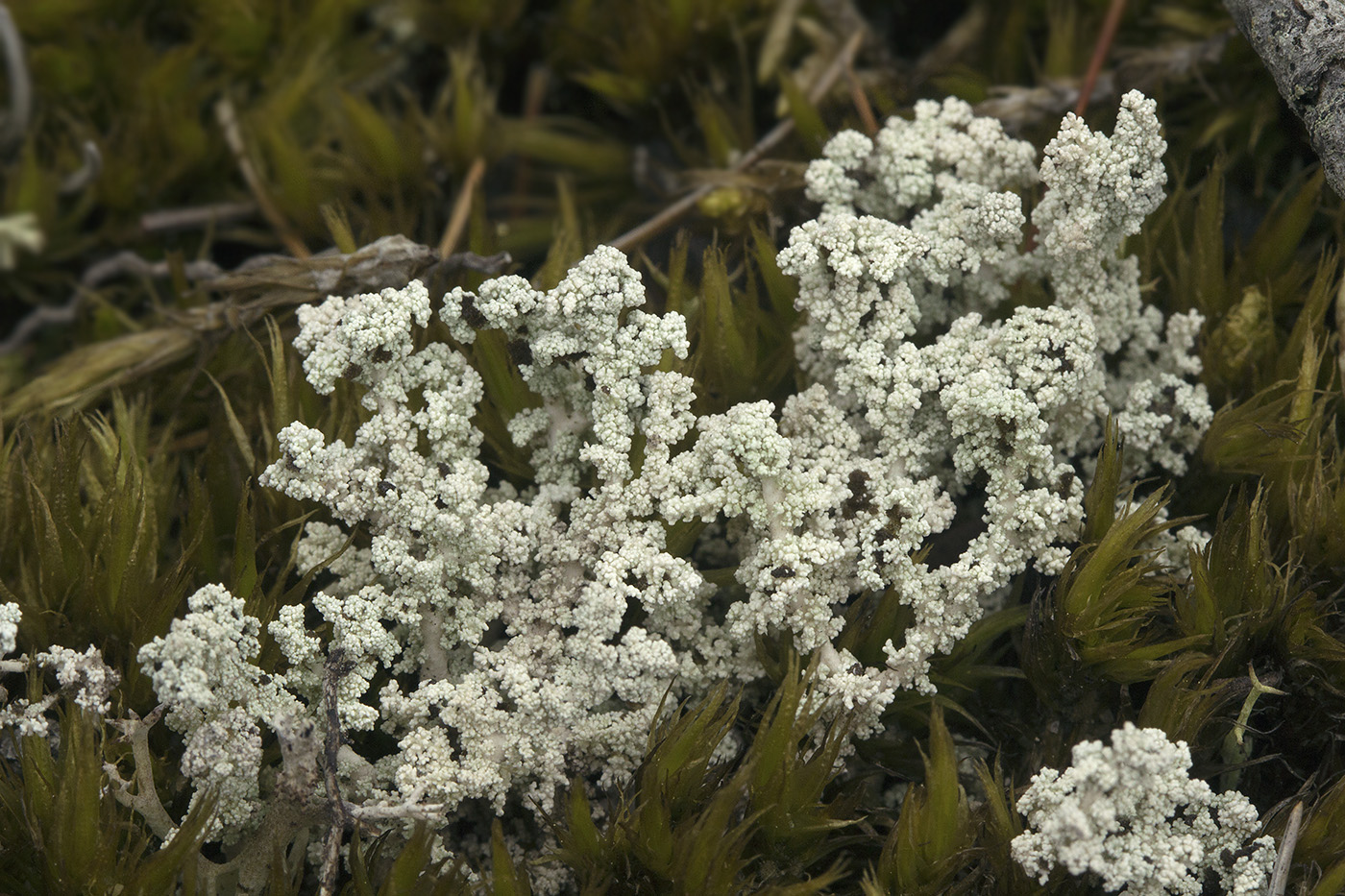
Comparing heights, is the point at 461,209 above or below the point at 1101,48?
above

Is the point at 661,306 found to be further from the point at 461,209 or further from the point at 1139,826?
the point at 1139,826

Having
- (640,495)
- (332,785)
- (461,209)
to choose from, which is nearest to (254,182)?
(461,209)

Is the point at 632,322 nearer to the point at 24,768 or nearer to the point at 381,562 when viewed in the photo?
the point at 381,562

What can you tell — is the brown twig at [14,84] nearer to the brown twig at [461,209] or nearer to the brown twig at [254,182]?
the brown twig at [254,182]

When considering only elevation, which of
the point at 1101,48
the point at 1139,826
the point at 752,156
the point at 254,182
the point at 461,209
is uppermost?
the point at 254,182

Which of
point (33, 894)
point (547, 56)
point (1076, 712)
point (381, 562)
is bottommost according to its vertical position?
point (1076, 712)

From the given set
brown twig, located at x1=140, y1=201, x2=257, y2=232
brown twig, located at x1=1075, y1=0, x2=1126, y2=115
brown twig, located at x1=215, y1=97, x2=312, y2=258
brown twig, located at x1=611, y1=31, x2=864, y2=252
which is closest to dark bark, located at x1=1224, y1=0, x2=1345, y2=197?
brown twig, located at x1=1075, y1=0, x2=1126, y2=115

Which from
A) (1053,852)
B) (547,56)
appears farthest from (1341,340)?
(547,56)
